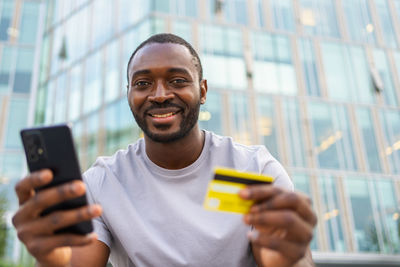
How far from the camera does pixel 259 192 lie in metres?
1.40

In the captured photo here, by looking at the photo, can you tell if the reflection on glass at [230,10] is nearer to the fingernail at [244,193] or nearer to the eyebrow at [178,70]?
the eyebrow at [178,70]

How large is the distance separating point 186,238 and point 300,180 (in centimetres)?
1702

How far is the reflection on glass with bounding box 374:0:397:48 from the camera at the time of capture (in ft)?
73.9

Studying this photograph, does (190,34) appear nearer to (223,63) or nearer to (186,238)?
(223,63)

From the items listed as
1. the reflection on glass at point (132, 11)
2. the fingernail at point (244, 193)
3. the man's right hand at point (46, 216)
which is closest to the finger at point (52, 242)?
the man's right hand at point (46, 216)

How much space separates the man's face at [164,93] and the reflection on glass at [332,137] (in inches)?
684

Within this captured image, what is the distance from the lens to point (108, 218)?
2371mm

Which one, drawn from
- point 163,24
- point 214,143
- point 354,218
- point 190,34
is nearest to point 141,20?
point 163,24

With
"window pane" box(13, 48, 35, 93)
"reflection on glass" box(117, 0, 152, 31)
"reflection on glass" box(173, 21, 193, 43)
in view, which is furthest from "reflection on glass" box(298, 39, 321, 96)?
"window pane" box(13, 48, 35, 93)

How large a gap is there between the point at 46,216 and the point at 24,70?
1019 inches

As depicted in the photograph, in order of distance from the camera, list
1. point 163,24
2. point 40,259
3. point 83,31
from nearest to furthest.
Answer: point 40,259 < point 163,24 < point 83,31

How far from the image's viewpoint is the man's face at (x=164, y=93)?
2.51 metres

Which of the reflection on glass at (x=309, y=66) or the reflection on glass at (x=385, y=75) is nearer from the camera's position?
the reflection on glass at (x=309, y=66)

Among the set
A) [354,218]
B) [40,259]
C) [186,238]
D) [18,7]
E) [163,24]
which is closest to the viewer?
[40,259]
